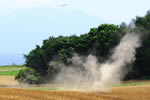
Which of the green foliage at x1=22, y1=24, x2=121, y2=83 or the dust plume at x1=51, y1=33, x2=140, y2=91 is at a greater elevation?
the green foliage at x1=22, y1=24, x2=121, y2=83

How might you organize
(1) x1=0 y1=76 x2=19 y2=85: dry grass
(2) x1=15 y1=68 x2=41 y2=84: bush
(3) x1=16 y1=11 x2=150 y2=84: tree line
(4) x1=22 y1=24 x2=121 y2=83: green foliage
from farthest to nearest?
(1) x1=0 y1=76 x2=19 y2=85: dry grass, (2) x1=15 y1=68 x2=41 y2=84: bush, (4) x1=22 y1=24 x2=121 y2=83: green foliage, (3) x1=16 y1=11 x2=150 y2=84: tree line

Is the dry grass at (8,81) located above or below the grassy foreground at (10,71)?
below

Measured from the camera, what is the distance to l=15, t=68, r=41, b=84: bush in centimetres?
6172

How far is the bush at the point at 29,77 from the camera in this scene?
61719 mm

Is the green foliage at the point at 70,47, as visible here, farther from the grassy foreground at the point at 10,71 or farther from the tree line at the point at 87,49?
the grassy foreground at the point at 10,71

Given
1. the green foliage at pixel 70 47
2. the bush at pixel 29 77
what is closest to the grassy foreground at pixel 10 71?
the green foliage at pixel 70 47

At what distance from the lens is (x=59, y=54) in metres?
64.4

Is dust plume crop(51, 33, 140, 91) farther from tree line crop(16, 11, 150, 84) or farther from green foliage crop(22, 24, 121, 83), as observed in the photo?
green foliage crop(22, 24, 121, 83)

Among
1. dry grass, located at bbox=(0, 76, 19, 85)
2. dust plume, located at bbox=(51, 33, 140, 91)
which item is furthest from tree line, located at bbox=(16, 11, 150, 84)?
dust plume, located at bbox=(51, 33, 140, 91)

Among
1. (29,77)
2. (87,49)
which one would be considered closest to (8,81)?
(29,77)

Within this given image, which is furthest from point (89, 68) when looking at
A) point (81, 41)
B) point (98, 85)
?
point (81, 41)

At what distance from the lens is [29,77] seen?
61.7 meters

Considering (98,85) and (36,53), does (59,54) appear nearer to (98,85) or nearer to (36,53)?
(36,53)

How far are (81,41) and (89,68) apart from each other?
1863 cm
